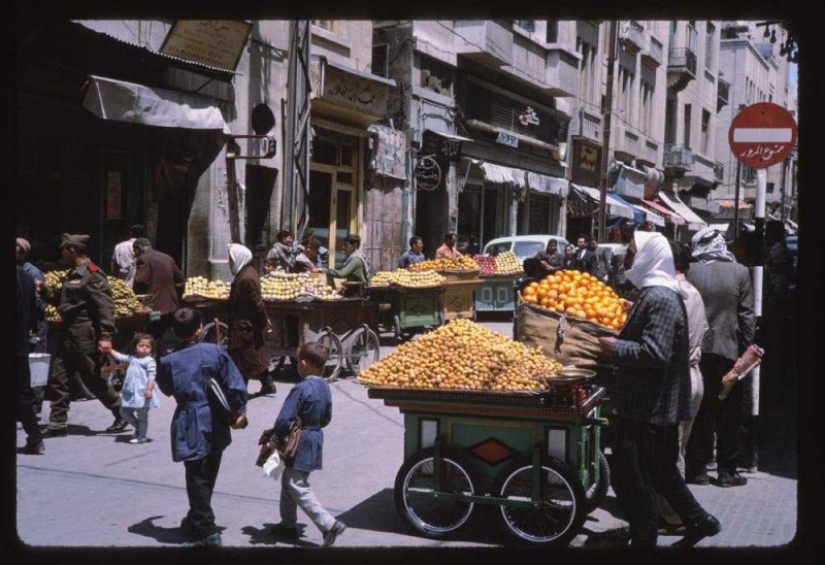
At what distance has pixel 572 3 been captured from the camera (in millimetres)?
6180

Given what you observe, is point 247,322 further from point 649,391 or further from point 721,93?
point 721,93

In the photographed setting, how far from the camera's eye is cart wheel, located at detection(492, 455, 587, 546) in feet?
18.6

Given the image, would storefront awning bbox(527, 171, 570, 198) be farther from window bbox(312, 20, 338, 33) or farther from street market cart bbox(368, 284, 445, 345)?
street market cart bbox(368, 284, 445, 345)

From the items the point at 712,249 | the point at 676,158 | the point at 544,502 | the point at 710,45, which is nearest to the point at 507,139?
the point at 676,158

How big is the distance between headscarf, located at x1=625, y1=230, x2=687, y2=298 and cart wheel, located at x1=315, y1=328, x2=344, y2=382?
258 inches

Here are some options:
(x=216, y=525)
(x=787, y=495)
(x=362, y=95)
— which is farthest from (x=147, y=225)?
(x=787, y=495)

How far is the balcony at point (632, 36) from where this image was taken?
3591 centimetres

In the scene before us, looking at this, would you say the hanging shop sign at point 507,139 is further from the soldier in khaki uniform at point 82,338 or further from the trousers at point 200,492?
the trousers at point 200,492

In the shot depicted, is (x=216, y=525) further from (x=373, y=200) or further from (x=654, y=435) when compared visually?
(x=373, y=200)

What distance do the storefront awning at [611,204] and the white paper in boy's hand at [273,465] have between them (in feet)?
92.7

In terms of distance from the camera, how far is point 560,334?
657cm

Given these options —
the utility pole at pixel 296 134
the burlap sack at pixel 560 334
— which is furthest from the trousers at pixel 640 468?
the utility pole at pixel 296 134

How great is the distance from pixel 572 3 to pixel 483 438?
2.83 m

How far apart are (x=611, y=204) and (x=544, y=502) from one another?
28568mm
